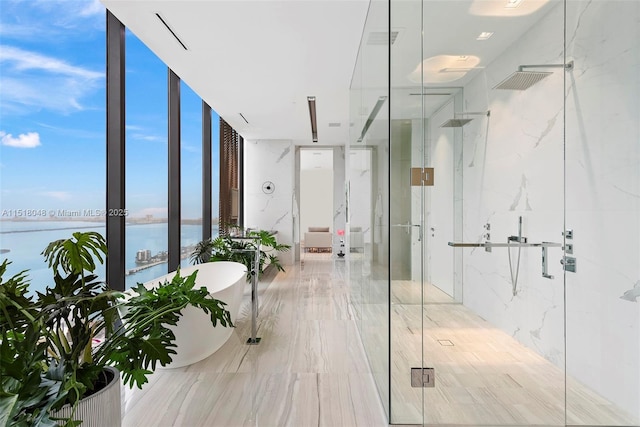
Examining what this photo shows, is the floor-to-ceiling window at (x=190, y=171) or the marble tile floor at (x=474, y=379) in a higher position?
the floor-to-ceiling window at (x=190, y=171)

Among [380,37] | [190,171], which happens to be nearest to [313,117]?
[190,171]

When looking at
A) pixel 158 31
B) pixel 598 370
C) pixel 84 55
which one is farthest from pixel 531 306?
pixel 84 55

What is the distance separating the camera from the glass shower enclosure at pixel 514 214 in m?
1.00

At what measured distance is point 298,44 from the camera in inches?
132

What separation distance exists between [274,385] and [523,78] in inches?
85.7

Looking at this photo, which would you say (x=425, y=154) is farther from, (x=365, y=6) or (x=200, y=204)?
(x=200, y=204)

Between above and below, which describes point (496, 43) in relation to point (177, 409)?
above

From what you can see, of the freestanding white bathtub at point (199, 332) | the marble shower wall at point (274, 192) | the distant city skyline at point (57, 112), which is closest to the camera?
the distant city skyline at point (57, 112)

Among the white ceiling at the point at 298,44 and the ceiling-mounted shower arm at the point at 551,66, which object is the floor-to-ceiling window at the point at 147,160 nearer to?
the white ceiling at the point at 298,44

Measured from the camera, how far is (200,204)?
18.0ft

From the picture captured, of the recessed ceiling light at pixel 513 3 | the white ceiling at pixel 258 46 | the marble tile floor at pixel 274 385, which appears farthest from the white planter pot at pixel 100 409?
the white ceiling at pixel 258 46

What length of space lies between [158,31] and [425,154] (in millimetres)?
2658

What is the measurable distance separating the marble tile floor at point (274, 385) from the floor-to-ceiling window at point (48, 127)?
4.30 feet

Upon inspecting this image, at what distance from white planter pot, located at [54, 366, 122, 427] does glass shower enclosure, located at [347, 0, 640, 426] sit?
4.20ft
